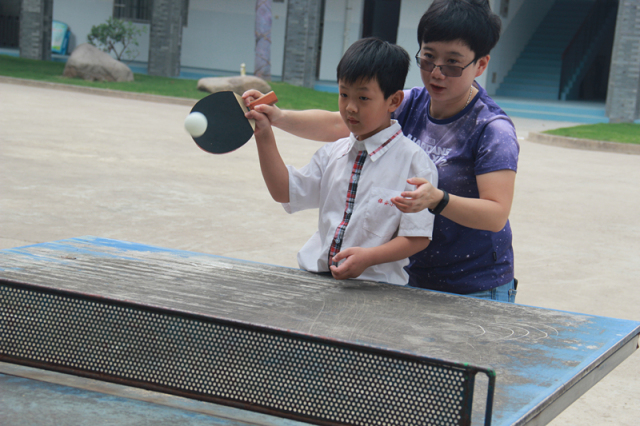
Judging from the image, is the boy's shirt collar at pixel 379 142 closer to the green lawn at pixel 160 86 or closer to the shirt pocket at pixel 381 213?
the shirt pocket at pixel 381 213

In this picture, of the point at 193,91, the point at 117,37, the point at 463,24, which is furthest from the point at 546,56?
the point at 463,24

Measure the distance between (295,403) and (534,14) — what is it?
2554 centimetres

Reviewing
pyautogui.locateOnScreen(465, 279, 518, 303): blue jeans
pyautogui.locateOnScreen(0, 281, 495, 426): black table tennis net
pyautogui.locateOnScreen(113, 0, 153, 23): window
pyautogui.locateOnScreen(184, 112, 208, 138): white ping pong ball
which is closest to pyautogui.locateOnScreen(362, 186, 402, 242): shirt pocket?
pyautogui.locateOnScreen(465, 279, 518, 303): blue jeans

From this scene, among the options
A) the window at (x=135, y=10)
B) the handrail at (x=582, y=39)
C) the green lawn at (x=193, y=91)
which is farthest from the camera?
the window at (x=135, y=10)

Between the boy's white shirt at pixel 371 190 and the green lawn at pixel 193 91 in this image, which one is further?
the green lawn at pixel 193 91

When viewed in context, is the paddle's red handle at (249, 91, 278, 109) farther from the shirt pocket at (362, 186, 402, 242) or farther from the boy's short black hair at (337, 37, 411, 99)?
the shirt pocket at (362, 186, 402, 242)

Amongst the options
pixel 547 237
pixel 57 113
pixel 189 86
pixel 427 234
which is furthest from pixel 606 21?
pixel 427 234

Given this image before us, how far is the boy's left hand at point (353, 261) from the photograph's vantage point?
2.34m

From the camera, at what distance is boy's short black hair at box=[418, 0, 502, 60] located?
2365mm

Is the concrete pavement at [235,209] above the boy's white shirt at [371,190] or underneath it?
underneath

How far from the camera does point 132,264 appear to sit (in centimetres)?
262

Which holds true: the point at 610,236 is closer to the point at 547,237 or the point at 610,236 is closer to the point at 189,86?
the point at 547,237

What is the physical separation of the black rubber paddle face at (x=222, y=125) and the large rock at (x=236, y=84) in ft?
52.7

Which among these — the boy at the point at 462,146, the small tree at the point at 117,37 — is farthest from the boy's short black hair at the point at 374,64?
the small tree at the point at 117,37
